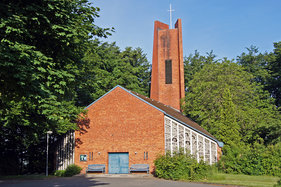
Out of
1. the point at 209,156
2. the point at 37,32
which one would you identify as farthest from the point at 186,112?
the point at 37,32

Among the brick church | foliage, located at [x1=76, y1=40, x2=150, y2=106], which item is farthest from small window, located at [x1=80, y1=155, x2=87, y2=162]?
foliage, located at [x1=76, y1=40, x2=150, y2=106]

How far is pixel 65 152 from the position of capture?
2875 cm

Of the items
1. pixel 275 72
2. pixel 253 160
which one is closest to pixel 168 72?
pixel 253 160

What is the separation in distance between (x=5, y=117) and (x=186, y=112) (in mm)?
22692

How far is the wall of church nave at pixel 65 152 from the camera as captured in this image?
2842 cm

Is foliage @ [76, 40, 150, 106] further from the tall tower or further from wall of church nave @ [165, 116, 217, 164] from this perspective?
wall of church nave @ [165, 116, 217, 164]

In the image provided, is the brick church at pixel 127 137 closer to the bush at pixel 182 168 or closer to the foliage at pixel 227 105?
the bush at pixel 182 168

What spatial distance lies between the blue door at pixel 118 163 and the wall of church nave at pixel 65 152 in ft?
12.3

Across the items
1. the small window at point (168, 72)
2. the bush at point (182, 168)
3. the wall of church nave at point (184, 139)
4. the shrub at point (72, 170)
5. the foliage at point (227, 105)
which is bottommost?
the shrub at point (72, 170)

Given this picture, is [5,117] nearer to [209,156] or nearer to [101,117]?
[101,117]

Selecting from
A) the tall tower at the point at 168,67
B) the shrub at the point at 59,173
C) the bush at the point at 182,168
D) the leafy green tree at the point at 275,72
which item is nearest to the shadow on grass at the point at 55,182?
the shrub at the point at 59,173

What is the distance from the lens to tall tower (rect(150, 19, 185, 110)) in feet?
124

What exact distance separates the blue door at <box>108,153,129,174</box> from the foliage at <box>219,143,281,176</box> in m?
8.45

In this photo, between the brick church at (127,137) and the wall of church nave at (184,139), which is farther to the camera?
the brick church at (127,137)
